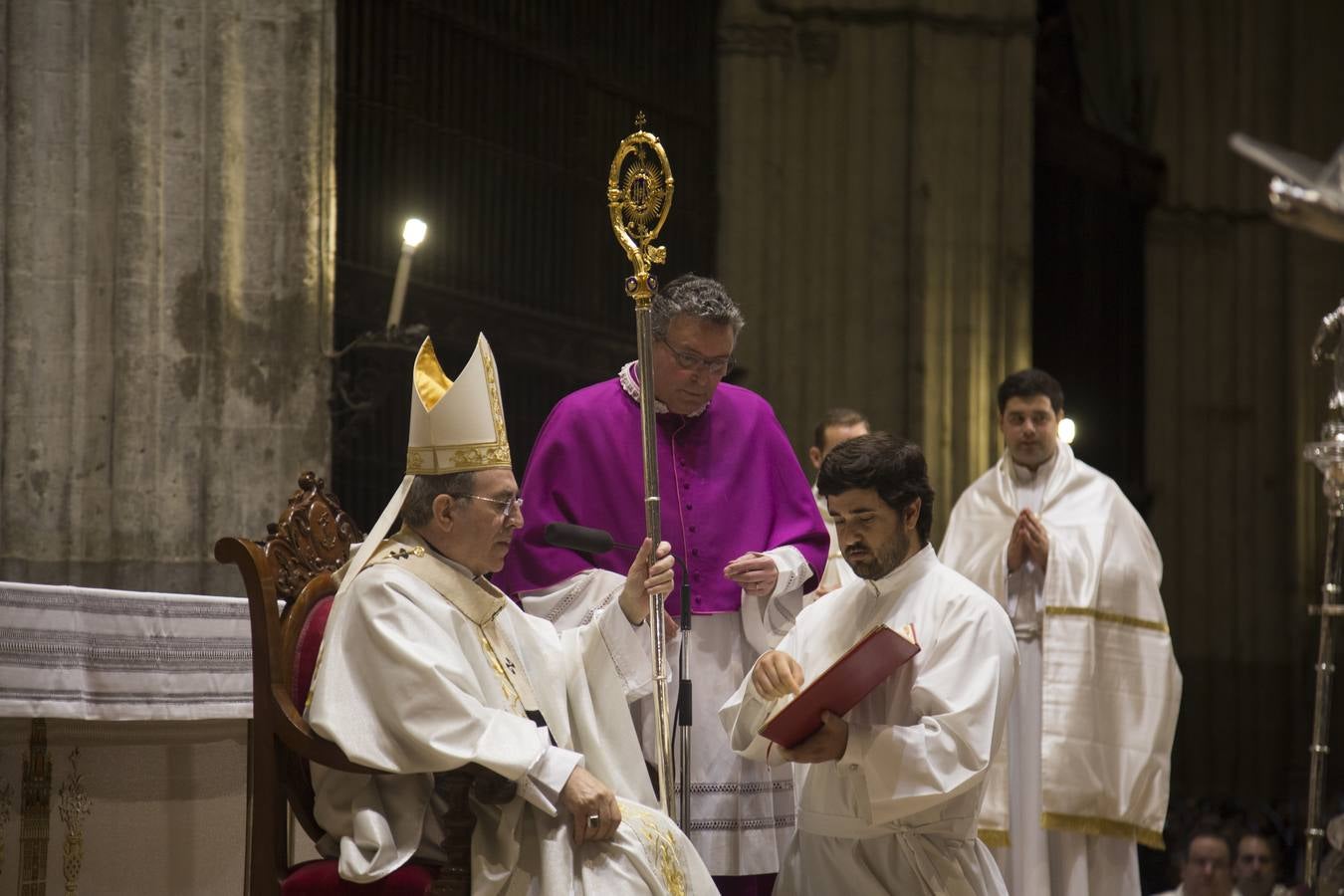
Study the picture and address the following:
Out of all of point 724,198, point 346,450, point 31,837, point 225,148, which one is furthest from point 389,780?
point 724,198

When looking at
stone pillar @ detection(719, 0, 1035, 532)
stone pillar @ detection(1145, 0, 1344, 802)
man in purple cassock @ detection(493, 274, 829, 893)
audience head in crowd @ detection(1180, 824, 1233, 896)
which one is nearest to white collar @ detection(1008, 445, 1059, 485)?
audience head in crowd @ detection(1180, 824, 1233, 896)

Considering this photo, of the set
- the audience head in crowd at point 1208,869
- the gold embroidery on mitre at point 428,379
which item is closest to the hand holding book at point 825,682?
the gold embroidery on mitre at point 428,379

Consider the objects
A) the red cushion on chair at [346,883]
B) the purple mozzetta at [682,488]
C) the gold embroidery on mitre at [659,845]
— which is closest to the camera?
the red cushion on chair at [346,883]

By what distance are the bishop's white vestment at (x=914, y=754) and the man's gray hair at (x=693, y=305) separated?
0.76 m

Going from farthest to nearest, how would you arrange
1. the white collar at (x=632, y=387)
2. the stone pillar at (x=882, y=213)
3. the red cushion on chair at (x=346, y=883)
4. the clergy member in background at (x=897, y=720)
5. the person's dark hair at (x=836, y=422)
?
the stone pillar at (x=882, y=213), the person's dark hair at (x=836, y=422), the white collar at (x=632, y=387), the clergy member in background at (x=897, y=720), the red cushion on chair at (x=346, y=883)

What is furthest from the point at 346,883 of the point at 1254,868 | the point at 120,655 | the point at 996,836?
the point at 1254,868

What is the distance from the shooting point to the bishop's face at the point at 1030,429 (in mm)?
6035

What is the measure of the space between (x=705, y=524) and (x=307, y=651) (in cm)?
121

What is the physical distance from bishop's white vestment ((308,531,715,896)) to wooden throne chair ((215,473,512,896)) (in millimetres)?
48

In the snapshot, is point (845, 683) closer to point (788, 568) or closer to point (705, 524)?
point (788, 568)

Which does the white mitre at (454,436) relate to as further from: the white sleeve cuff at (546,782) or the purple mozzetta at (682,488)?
the purple mozzetta at (682,488)

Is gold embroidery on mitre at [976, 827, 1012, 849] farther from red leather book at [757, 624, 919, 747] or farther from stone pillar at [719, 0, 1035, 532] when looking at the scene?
stone pillar at [719, 0, 1035, 532]

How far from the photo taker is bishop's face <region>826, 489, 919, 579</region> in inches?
151

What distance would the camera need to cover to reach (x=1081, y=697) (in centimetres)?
580
